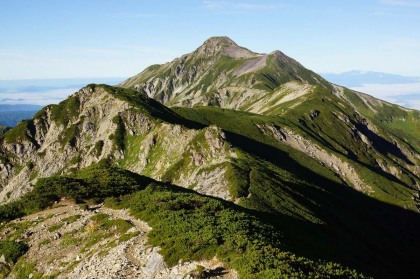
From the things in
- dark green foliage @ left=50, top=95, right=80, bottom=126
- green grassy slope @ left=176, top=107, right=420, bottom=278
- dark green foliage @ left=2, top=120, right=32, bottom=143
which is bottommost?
green grassy slope @ left=176, top=107, right=420, bottom=278

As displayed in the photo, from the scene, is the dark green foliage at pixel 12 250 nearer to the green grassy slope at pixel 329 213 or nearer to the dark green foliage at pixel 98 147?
the green grassy slope at pixel 329 213

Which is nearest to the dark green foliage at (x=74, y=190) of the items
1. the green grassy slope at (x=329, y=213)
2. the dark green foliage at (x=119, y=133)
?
the green grassy slope at (x=329, y=213)

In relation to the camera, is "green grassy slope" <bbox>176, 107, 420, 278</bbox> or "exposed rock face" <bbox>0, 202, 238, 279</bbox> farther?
"green grassy slope" <bbox>176, 107, 420, 278</bbox>

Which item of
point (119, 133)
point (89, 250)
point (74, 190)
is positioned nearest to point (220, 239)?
point (89, 250)

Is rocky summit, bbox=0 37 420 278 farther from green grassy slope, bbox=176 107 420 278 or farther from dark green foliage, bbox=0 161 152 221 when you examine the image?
green grassy slope, bbox=176 107 420 278

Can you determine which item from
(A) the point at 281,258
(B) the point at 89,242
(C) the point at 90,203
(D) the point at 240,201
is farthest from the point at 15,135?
(A) the point at 281,258

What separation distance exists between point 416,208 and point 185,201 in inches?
7238

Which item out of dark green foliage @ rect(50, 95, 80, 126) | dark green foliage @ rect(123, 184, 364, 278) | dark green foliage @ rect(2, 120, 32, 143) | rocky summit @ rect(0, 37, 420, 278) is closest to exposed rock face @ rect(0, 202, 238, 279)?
rocky summit @ rect(0, 37, 420, 278)

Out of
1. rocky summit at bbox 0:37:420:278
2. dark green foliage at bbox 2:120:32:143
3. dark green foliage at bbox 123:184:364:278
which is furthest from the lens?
dark green foliage at bbox 2:120:32:143

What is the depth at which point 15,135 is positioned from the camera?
611 ft

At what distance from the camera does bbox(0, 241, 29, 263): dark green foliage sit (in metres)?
42.2

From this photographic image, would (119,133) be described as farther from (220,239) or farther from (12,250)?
(220,239)

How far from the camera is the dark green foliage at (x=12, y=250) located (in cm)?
4216

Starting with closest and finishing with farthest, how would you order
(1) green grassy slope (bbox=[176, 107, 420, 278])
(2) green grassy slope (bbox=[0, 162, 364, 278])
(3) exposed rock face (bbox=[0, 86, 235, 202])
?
(2) green grassy slope (bbox=[0, 162, 364, 278]) → (1) green grassy slope (bbox=[176, 107, 420, 278]) → (3) exposed rock face (bbox=[0, 86, 235, 202])
